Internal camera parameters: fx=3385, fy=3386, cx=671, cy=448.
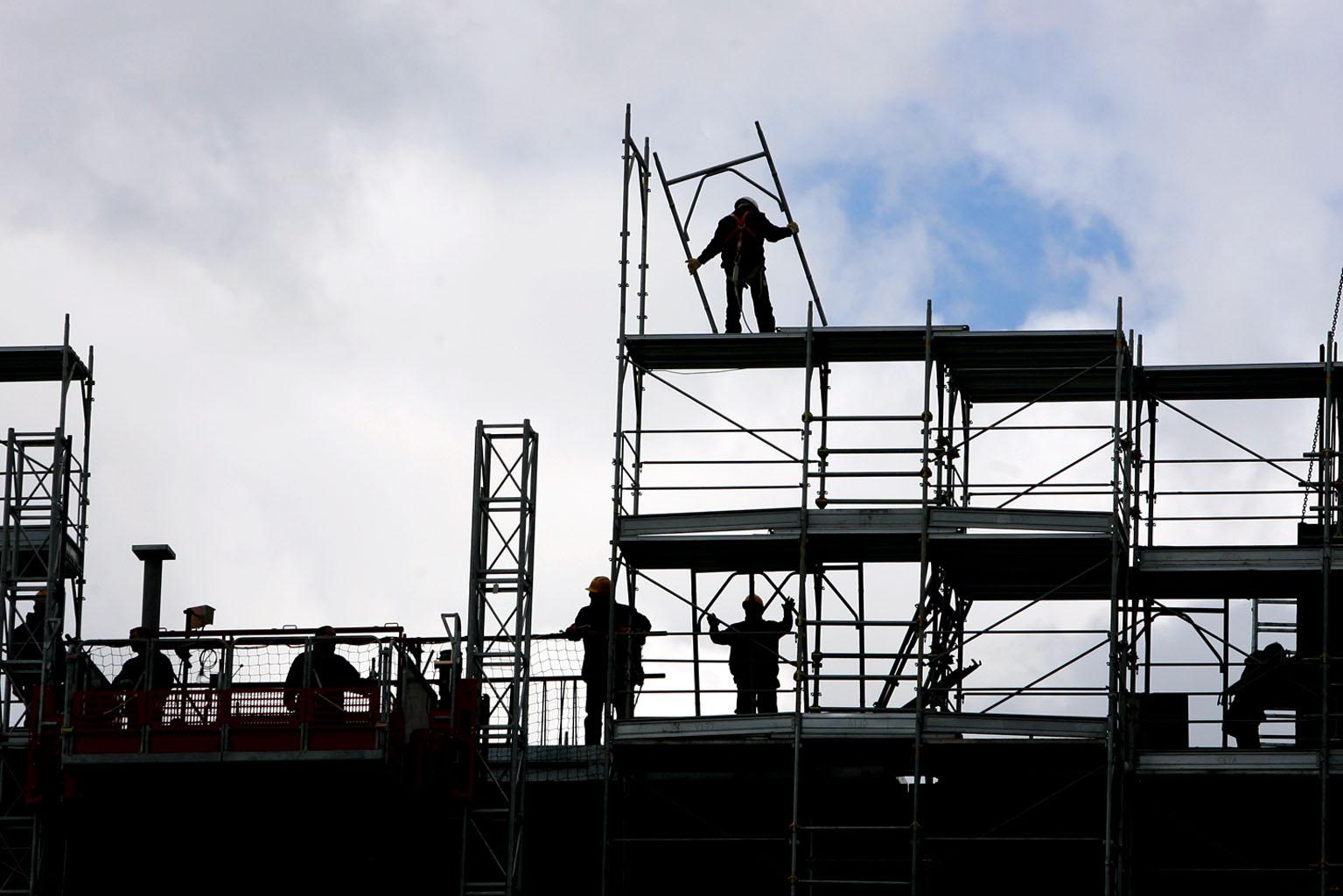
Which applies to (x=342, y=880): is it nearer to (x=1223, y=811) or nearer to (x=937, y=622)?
(x=937, y=622)

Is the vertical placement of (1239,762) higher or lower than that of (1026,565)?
lower

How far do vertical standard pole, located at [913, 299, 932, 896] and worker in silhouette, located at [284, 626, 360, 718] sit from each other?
6.55 meters

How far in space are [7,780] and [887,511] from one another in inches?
452

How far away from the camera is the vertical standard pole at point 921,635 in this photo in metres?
39.3

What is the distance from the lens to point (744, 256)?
144ft

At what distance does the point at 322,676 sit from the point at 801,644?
576 centimetres

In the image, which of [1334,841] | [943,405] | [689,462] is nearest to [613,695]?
[689,462]

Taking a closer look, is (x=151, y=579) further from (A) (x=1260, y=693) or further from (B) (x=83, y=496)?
(A) (x=1260, y=693)

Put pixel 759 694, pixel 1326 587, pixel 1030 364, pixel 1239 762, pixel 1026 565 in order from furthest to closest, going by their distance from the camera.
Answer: pixel 1030 364 < pixel 1026 565 < pixel 759 694 < pixel 1326 587 < pixel 1239 762

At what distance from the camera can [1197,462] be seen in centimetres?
4366

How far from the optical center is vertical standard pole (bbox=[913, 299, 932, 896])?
3934 centimetres

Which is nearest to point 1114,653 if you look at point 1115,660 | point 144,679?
point 1115,660

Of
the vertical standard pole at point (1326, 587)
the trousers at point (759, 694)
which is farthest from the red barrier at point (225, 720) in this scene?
the vertical standard pole at point (1326, 587)

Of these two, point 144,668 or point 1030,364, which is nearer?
point 144,668
